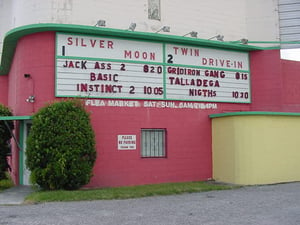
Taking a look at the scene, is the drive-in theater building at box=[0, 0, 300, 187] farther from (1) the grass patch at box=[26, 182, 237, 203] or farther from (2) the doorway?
(1) the grass patch at box=[26, 182, 237, 203]

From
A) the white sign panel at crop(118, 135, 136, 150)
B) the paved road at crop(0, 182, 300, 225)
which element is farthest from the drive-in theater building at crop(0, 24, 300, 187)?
the paved road at crop(0, 182, 300, 225)

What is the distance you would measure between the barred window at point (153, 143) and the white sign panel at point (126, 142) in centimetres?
42

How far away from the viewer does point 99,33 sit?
14227mm

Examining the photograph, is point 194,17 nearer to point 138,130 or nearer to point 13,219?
point 138,130

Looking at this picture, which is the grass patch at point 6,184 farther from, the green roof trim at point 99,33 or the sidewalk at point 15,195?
the green roof trim at point 99,33

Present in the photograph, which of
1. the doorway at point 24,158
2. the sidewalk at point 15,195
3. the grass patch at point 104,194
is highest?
the doorway at point 24,158

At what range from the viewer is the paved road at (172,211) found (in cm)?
863

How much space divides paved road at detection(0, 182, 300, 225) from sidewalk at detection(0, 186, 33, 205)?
90 cm

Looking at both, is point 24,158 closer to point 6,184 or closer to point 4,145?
point 4,145

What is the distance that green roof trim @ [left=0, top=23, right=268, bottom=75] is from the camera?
45.0 feet

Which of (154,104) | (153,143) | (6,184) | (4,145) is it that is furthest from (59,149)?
(6,184)

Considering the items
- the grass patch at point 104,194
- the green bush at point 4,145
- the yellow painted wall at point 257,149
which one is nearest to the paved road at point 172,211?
the grass patch at point 104,194

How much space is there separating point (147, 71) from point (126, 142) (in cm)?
263

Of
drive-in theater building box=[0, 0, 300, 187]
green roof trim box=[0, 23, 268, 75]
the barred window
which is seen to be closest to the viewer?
green roof trim box=[0, 23, 268, 75]
